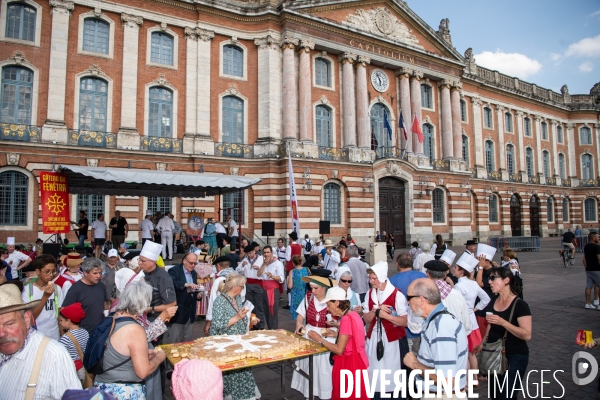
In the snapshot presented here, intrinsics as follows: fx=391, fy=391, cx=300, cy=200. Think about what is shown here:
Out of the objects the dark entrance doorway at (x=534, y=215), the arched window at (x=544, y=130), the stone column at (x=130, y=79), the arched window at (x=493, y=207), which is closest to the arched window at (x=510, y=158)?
the arched window at (x=493, y=207)

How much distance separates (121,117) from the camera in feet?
64.2

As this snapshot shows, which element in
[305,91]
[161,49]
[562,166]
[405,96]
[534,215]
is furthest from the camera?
[562,166]

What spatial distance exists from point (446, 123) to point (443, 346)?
2907 centimetres

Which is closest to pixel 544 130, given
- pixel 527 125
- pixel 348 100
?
pixel 527 125

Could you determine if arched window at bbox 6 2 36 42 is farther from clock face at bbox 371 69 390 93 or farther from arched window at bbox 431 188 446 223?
arched window at bbox 431 188 446 223

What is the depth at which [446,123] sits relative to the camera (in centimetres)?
2959

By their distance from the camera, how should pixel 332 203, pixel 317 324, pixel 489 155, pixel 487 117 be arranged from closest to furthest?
pixel 317 324, pixel 332 203, pixel 489 155, pixel 487 117

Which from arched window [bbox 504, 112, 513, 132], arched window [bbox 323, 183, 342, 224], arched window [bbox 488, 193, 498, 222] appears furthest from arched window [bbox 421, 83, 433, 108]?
arched window [bbox 504, 112, 513, 132]

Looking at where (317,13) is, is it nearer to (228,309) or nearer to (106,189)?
(106,189)

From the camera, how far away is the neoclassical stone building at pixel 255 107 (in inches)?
709

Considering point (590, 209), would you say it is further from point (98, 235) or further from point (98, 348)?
point (98, 348)

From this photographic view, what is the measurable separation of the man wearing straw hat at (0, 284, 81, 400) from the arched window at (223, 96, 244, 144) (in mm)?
20097

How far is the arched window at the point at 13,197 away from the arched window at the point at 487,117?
112 ft

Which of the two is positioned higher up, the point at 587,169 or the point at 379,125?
the point at 379,125
